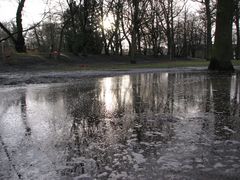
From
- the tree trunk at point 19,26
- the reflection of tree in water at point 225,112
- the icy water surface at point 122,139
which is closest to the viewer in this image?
the icy water surface at point 122,139

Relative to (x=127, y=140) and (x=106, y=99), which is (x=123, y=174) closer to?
(x=127, y=140)

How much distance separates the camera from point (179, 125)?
6.77 metres

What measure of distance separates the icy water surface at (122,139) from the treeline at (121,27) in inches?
973

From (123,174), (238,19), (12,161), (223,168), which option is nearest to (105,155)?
(123,174)

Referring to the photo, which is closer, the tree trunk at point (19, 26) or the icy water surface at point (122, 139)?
the icy water surface at point (122, 139)

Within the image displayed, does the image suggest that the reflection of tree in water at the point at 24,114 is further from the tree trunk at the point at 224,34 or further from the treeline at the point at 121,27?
the treeline at the point at 121,27

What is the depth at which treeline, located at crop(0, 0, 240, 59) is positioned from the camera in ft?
130

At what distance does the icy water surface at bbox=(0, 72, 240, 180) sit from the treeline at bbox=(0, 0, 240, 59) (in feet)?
81.0

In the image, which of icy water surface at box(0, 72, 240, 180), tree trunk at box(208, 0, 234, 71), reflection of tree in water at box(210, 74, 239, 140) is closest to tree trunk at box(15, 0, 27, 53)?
tree trunk at box(208, 0, 234, 71)

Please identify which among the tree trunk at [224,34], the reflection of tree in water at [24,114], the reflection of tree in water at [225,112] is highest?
the tree trunk at [224,34]

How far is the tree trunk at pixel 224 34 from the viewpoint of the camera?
22.9 m

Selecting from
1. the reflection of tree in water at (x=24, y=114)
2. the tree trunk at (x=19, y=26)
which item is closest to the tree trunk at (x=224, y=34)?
the reflection of tree in water at (x=24, y=114)

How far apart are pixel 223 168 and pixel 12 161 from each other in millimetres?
2720

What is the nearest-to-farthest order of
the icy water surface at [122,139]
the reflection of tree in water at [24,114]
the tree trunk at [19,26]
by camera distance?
the icy water surface at [122,139] < the reflection of tree in water at [24,114] < the tree trunk at [19,26]
